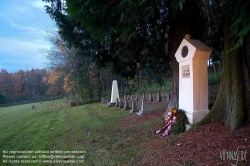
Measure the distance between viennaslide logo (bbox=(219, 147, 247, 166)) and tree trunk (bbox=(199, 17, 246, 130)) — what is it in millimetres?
782

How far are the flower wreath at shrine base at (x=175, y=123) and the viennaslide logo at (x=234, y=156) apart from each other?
156 centimetres

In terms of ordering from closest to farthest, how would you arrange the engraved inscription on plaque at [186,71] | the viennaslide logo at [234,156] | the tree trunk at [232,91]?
the viennaslide logo at [234,156], the tree trunk at [232,91], the engraved inscription on plaque at [186,71]

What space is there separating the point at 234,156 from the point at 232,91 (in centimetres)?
141

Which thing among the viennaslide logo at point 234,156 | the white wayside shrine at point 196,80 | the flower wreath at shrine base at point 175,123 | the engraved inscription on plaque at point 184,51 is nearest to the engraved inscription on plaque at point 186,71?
the white wayside shrine at point 196,80

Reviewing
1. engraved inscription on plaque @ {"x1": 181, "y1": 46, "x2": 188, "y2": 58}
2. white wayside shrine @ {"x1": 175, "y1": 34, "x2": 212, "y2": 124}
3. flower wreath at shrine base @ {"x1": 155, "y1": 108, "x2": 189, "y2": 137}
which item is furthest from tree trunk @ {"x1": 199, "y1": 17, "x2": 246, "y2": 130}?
engraved inscription on plaque @ {"x1": 181, "y1": 46, "x2": 188, "y2": 58}

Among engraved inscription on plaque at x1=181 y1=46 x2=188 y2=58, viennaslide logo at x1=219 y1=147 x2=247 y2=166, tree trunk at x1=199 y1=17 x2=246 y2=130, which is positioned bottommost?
viennaslide logo at x1=219 y1=147 x2=247 y2=166

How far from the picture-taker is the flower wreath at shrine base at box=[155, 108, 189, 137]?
419 centimetres

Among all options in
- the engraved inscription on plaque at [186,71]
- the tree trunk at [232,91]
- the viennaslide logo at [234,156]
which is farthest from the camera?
the engraved inscription on plaque at [186,71]

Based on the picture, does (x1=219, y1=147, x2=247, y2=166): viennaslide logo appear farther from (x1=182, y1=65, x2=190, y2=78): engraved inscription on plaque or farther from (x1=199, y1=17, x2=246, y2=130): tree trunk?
(x1=182, y1=65, x2=190, y2=78): engraved inscription on plaque

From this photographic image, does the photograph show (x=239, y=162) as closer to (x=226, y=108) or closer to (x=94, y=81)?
(x=226, y=108)

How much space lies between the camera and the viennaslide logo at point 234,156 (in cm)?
240

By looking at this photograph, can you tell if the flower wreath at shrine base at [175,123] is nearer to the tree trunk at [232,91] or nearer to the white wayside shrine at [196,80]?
the white wayside shrine at [196,80]

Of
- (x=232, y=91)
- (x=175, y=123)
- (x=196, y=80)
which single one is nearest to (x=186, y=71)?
(x=196, y=80)

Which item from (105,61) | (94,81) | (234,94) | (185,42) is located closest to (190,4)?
(185,42)
